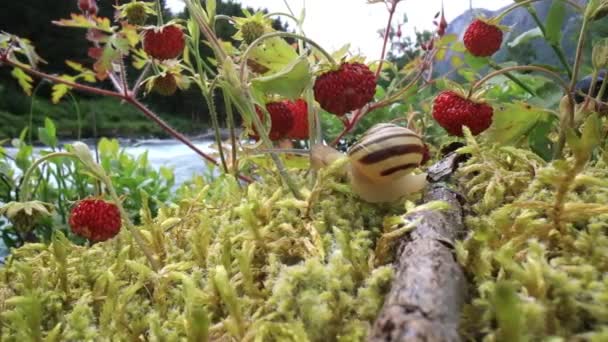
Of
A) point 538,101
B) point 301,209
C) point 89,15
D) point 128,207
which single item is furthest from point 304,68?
point 128,207

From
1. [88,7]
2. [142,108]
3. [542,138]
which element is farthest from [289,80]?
[88,7]

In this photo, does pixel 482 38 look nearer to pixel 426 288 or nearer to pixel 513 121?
pixel 513 121

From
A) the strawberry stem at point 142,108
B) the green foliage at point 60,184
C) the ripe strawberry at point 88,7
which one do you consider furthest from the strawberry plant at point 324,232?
the green foliage at point 60,184

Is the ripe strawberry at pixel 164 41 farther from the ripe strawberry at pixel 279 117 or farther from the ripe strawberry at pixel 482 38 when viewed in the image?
the ripe strawberry at pixel 482 38

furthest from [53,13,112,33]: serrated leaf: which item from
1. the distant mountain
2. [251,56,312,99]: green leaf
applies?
the distant mountain

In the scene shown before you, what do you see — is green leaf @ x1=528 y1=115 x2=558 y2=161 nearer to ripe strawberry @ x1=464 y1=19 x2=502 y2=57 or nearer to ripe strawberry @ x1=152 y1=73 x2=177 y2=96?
ripe strawberry @ x1=464 y1=19 x2=502 y2=57

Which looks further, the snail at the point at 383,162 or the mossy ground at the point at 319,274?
the snail at the point at 383,162

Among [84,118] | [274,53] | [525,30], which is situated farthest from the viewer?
[84,118]
